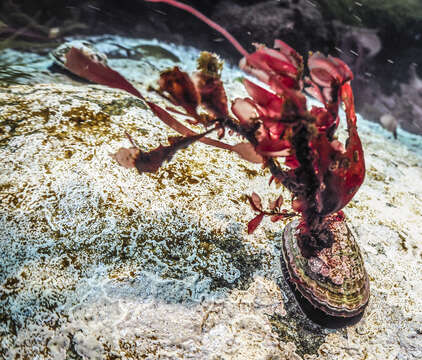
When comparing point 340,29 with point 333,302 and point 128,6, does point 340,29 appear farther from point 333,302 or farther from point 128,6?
point 333,302

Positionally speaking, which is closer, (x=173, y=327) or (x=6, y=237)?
(x=173, y=327)

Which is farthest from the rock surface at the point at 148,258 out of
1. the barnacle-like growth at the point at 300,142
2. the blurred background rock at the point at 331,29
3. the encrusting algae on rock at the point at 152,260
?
the blurred background rock at the point at 331,29

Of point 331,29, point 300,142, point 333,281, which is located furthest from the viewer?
point 331,29

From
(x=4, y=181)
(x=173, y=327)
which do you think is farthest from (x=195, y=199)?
(x=4, y=181)

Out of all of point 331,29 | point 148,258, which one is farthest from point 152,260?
point 331,29

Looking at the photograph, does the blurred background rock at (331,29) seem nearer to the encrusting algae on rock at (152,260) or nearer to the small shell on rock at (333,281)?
the encrusting algae on rock at (152,260)

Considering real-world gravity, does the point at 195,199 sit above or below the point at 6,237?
above

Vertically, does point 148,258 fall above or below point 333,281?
below

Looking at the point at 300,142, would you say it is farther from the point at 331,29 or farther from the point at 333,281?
the point at 331,29
